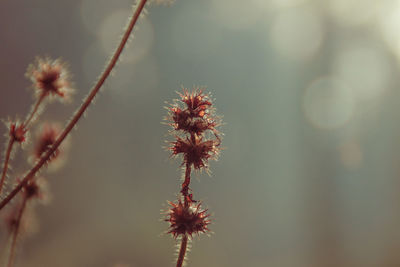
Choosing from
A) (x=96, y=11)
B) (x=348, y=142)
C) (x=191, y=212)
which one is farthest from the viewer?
(x=348, y=142)

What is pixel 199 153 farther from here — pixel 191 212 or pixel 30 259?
pixel 30 259

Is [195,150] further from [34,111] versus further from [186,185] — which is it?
[34,111]

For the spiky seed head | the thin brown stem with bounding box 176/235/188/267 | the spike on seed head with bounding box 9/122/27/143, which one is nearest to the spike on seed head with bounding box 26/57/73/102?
the spike on seed head with bounding box 9/122/27/143

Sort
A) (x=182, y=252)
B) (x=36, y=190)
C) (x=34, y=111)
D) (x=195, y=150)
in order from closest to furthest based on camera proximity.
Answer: (x=182, y=252) < (x=195, y=150) < (x=34, y=111) < (x=36, y=190)

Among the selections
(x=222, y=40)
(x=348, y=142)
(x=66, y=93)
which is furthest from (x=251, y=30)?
(x=66, y=93)

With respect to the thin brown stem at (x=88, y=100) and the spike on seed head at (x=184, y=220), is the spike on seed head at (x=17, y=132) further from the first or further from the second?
the spike on seed head at (x=184, y=220)

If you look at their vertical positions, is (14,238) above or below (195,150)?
below

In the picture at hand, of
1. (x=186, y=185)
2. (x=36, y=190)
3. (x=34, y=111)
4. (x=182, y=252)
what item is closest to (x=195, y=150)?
(x=186, y=185)
